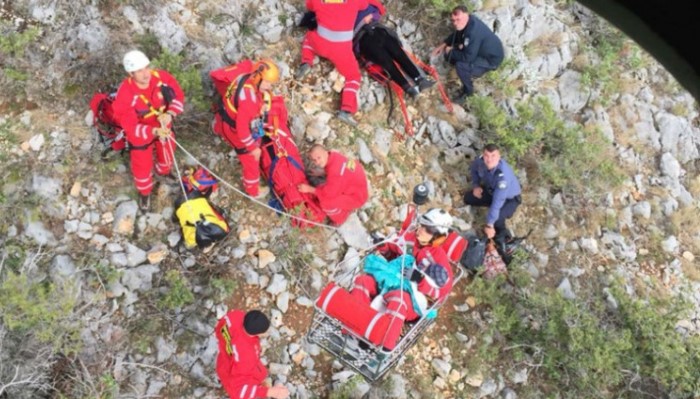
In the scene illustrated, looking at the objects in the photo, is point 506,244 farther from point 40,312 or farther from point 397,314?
point 40,312

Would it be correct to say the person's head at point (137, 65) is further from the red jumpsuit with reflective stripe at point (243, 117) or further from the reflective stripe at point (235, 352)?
the reflective stripe at point (235, 352)

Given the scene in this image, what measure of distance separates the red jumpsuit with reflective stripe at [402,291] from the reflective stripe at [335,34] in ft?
8.00

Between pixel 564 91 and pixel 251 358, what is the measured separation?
6501 mm

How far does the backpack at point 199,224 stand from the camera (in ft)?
20.4

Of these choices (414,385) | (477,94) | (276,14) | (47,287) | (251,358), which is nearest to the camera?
(251,358)

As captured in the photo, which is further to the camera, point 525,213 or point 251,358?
point 525,213

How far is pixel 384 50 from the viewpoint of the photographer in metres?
7.65

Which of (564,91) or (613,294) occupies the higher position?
(564,91)

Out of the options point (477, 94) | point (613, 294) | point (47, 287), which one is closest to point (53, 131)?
point (47, 287)

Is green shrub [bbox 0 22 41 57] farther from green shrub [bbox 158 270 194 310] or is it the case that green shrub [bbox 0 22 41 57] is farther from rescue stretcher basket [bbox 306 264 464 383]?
Result: rescue stretcher basket [bbox 306 264 464 383]

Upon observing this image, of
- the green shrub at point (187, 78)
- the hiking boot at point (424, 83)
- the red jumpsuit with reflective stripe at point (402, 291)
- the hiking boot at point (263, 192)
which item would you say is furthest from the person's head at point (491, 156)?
the green shrub at point (187, 78)

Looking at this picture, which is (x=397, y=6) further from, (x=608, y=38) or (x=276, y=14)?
(x=608, y=38)

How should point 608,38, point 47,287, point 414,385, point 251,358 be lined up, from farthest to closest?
point 608,38 → point 414,385 → point 47,287 → point 251,358

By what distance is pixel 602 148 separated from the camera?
29.6ft
